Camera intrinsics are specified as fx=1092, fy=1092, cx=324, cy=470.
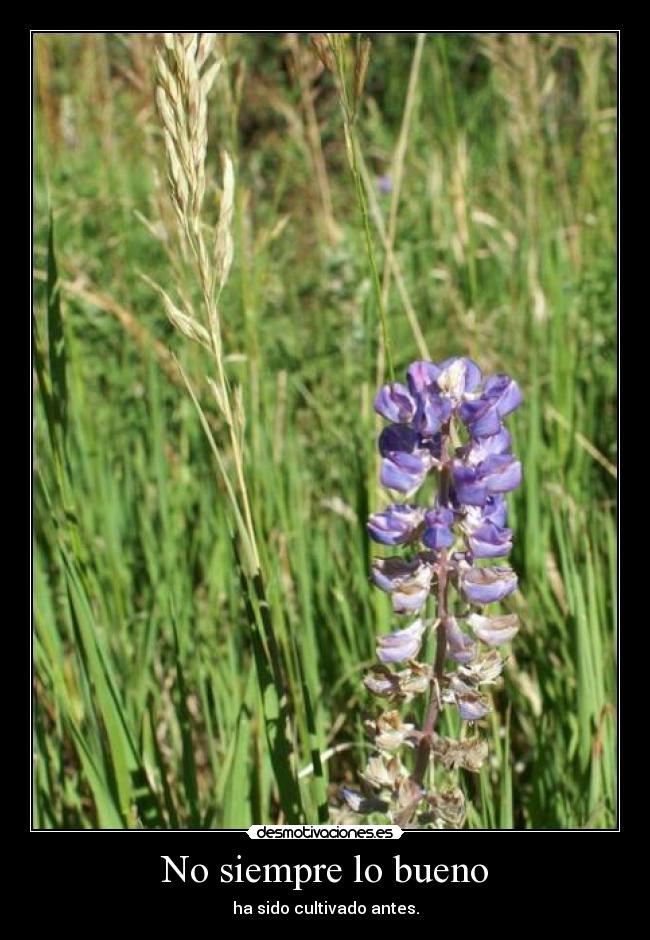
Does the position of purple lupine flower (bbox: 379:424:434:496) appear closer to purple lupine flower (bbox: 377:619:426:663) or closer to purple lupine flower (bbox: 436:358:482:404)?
purple lupine flower (bbox: 436:358:482:404)

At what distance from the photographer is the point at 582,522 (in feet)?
7.36

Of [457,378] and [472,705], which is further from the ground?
[457,378]

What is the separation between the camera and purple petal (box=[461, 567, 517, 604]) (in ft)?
3.89

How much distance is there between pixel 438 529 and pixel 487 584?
0.31ft

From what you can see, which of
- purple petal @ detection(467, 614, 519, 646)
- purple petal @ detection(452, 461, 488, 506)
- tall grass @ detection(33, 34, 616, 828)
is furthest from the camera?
tall grass @ detection(33, 34, 616, 828)

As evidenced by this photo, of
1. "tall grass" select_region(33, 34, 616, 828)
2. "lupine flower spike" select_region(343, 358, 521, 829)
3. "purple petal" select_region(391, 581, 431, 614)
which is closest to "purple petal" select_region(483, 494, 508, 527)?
"lupine flower spike" select_region(343, 358, 521, 829)

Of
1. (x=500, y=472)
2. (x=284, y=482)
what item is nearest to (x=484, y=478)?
(x=500, y=472)

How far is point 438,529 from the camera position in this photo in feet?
3.79

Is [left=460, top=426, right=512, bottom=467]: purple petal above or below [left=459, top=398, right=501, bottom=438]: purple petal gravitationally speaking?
below

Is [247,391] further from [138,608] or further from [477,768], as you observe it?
[477,768]

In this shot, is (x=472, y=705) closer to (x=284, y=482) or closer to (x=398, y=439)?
(x=398, y=439)

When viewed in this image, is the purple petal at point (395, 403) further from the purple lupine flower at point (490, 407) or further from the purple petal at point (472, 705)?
the purple petal at point (472, 705)

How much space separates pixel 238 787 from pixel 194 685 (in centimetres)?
65

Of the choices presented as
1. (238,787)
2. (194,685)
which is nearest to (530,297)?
(194,685)
